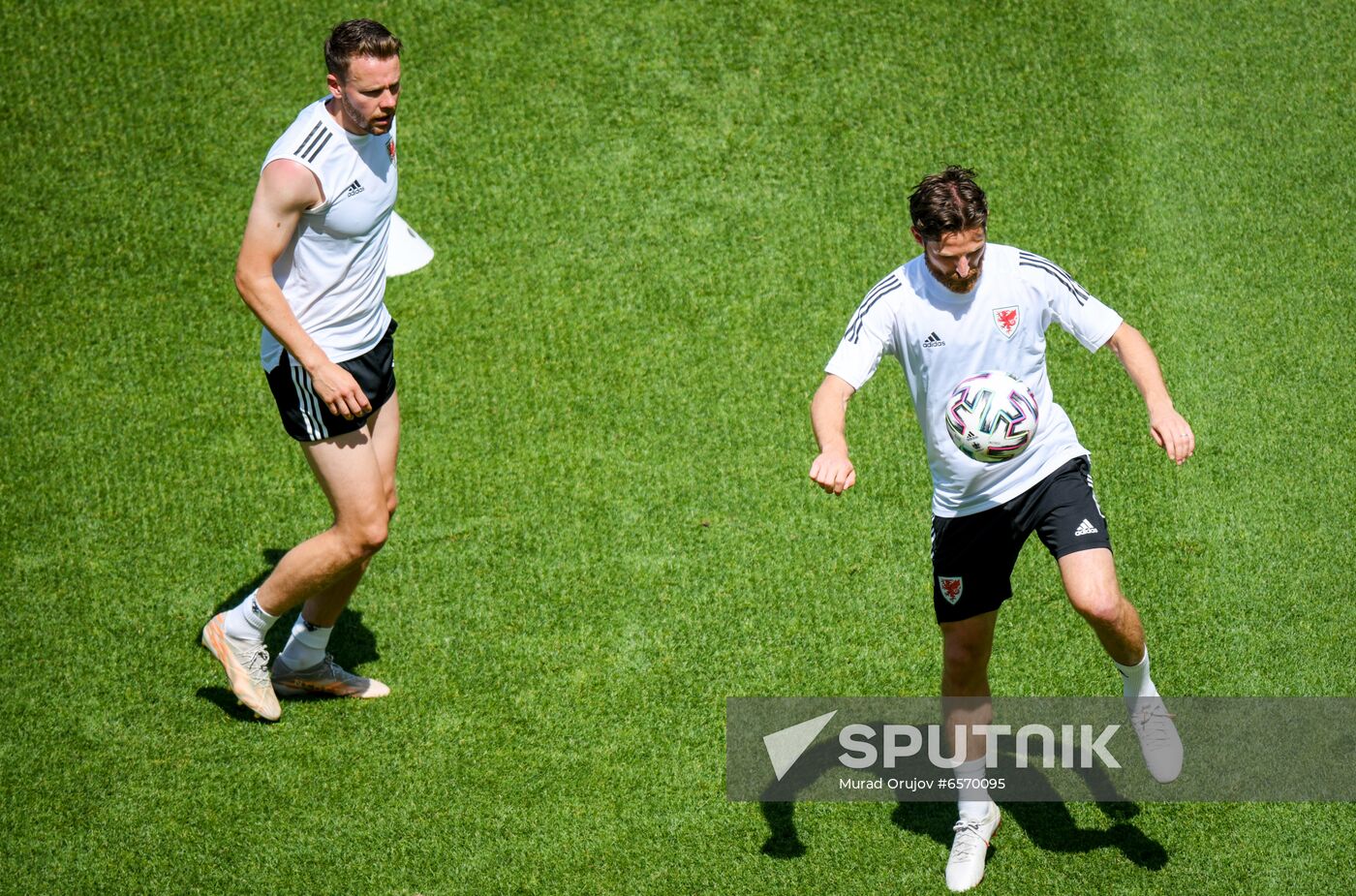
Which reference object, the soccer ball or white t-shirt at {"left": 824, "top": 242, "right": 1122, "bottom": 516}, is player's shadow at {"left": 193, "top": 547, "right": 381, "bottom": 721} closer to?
white t-shirt at {"left": 824, "top": 242, "right": 1122, "bottom": 516}

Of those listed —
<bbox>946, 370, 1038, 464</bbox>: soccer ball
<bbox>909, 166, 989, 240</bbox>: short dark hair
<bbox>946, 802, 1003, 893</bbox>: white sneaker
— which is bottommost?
<bbox>946, 802, 1003, 893</bbox>: white sneaker

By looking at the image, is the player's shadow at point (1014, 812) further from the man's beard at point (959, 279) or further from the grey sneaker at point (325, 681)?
the man's beard at point (959, 279)

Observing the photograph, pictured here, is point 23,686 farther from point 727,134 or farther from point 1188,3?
point 1188,3

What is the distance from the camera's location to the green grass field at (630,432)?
387 cm

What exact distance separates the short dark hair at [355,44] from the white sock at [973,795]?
8.89 ft

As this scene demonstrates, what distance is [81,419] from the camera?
5273mm

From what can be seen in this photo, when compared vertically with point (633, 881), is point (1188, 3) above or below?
above

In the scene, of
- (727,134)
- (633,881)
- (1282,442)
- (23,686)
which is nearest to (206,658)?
(23,686)

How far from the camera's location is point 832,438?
125 inches

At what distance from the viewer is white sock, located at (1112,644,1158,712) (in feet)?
11.8

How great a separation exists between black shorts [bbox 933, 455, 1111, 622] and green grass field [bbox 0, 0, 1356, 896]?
82 cm

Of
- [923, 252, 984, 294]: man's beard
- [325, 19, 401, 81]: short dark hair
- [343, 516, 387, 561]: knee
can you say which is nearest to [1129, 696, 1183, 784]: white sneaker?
[923, 252, 984, 294]: man's beard

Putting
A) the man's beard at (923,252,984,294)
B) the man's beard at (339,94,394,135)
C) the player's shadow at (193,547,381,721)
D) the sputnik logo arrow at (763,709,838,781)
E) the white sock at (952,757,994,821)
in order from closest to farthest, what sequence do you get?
the man's beard at (923,252,984,294), the man's beard at (339,94,394,135), the white sock at (952,757,994,821), the sputnik logo arrow at (763,709,838,781), the player's shadow at (193,547,381,721)

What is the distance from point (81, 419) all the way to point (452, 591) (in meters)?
1.96
